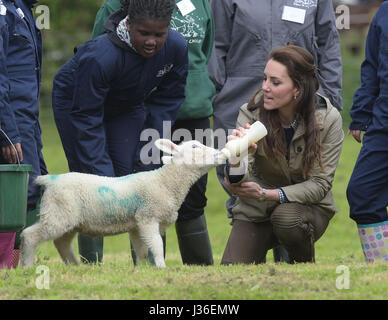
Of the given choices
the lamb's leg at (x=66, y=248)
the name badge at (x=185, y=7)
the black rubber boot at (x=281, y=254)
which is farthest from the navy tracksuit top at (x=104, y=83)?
the black rubber boot at (x=281, y=254)

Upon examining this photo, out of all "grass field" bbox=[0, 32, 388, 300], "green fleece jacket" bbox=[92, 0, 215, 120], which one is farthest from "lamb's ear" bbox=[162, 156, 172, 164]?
"green fleece jacket" bbox=[92, 0, 215, 120]

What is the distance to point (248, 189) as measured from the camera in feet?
20.7

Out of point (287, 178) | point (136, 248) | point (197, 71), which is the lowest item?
point (136, 248)

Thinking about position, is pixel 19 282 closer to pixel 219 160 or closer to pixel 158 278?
pixel 158 278

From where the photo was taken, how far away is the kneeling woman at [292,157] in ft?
21.1

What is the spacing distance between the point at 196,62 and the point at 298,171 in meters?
1.40

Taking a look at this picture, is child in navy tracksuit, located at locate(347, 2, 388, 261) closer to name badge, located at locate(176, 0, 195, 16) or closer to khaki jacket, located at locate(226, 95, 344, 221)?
khaki jacket, located at locate(226, 95, 344, 221)

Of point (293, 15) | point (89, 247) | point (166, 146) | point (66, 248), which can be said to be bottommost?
point (89, 247)

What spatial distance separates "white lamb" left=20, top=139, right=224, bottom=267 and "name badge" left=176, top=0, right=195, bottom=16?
160 cm

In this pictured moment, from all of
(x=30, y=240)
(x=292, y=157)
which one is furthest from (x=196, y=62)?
(x=30, y=240)

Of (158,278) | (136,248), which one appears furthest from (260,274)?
(136,248)

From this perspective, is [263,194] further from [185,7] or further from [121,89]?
[185,7]

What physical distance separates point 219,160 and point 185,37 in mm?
1626
